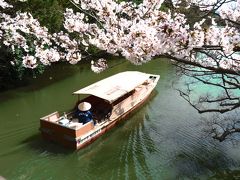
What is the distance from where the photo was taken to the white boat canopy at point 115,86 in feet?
41.8

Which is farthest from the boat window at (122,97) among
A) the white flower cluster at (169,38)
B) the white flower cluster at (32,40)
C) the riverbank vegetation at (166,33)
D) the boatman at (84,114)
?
the white flower cluster at (169,38)

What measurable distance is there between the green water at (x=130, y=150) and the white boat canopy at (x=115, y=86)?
102 centimetres

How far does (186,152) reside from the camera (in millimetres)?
10922

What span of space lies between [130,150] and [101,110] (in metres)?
2.39

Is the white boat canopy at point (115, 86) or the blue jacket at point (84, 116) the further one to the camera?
the white boat canopy at point (115, 86)

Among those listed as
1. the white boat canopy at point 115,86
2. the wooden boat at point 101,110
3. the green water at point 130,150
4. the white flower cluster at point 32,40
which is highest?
the white flower cluster at point 32,40

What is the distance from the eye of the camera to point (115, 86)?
1366cm

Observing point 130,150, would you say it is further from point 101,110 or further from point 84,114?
point 101,110

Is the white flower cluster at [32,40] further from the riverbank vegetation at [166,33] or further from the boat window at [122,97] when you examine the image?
the boat window at [122,97]

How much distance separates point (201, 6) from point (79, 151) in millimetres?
6137

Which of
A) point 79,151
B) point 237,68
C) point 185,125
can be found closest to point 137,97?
point 185,125

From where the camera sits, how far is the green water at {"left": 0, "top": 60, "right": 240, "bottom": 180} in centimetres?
1003

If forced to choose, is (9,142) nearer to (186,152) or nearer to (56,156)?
(56,156)

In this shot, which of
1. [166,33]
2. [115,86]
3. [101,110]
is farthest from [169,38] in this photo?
[115,86]
